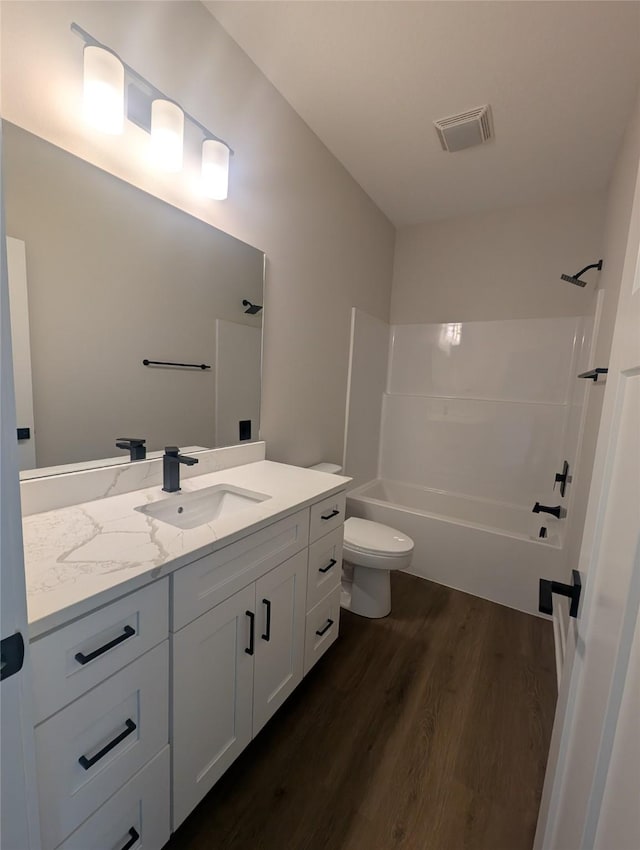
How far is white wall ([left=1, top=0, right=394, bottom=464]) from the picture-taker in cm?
99

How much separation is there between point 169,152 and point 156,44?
1.12 feet

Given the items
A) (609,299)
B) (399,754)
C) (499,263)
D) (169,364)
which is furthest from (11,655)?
(499,263)

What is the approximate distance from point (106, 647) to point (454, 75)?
2.37 meters

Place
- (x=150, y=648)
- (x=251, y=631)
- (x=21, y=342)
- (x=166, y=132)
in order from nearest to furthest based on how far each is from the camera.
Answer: (x=150, y=648) → (x=21, y=342) → (x=251, y=631) → (x=166, y=132)

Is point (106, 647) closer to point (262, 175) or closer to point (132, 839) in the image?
point (132, 839)

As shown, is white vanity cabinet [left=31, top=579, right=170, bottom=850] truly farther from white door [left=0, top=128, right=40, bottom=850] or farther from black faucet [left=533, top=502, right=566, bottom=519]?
black faucet [left=533, top=502, right=566, bottom=519]

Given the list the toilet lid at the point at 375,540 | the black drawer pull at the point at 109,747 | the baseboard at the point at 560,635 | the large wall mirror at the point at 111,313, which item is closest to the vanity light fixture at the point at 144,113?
the large wall mirror at the point at 111,313

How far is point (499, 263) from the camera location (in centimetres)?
276

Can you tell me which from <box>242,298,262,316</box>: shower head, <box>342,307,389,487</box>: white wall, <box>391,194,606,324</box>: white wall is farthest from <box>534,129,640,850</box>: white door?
<box>391,194,606,324</box>: white wall

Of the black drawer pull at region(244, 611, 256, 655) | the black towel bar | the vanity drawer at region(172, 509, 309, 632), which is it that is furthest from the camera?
the black towel bar

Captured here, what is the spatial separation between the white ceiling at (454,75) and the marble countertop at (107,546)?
1794 mm

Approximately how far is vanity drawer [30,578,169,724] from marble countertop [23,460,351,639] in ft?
0.10

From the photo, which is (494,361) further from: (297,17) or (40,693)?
(40,693)

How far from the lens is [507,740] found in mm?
1414
